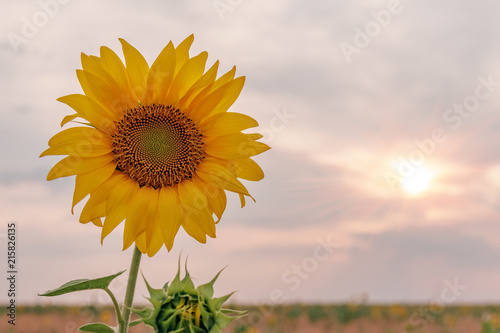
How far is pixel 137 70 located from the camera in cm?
278

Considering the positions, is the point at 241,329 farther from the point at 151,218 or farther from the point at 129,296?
the point at 129,296

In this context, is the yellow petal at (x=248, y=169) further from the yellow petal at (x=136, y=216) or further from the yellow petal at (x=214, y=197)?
the yellow petal at (x=136, y=216)

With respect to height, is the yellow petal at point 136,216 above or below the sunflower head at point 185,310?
above

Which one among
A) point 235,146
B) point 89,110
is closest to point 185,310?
point 235,146

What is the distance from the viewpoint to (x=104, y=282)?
97.4 inches

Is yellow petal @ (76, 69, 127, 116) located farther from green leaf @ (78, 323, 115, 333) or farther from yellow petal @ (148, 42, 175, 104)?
green leaf @ (78, 323, 115, 333)

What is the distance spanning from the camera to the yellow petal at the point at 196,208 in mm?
2693

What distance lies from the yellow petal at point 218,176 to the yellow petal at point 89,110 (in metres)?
0.50

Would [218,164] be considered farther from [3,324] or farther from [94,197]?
[3,324]

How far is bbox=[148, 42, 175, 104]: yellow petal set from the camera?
275 centimetres

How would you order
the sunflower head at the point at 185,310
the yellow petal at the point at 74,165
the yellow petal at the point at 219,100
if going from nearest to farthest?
the sunflower head at the point at 185,310, the yellow petal at the point at 74,165, the yellow petal at the point at 219,100

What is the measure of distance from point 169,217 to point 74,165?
1.72 feet

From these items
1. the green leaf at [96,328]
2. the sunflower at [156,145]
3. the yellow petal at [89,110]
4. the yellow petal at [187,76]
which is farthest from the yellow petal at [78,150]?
the green leaf at [96,328]

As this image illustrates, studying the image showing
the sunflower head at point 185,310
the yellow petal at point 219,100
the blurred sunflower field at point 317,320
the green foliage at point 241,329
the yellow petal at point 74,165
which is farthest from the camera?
the blurred sunflower field at point 317,320
